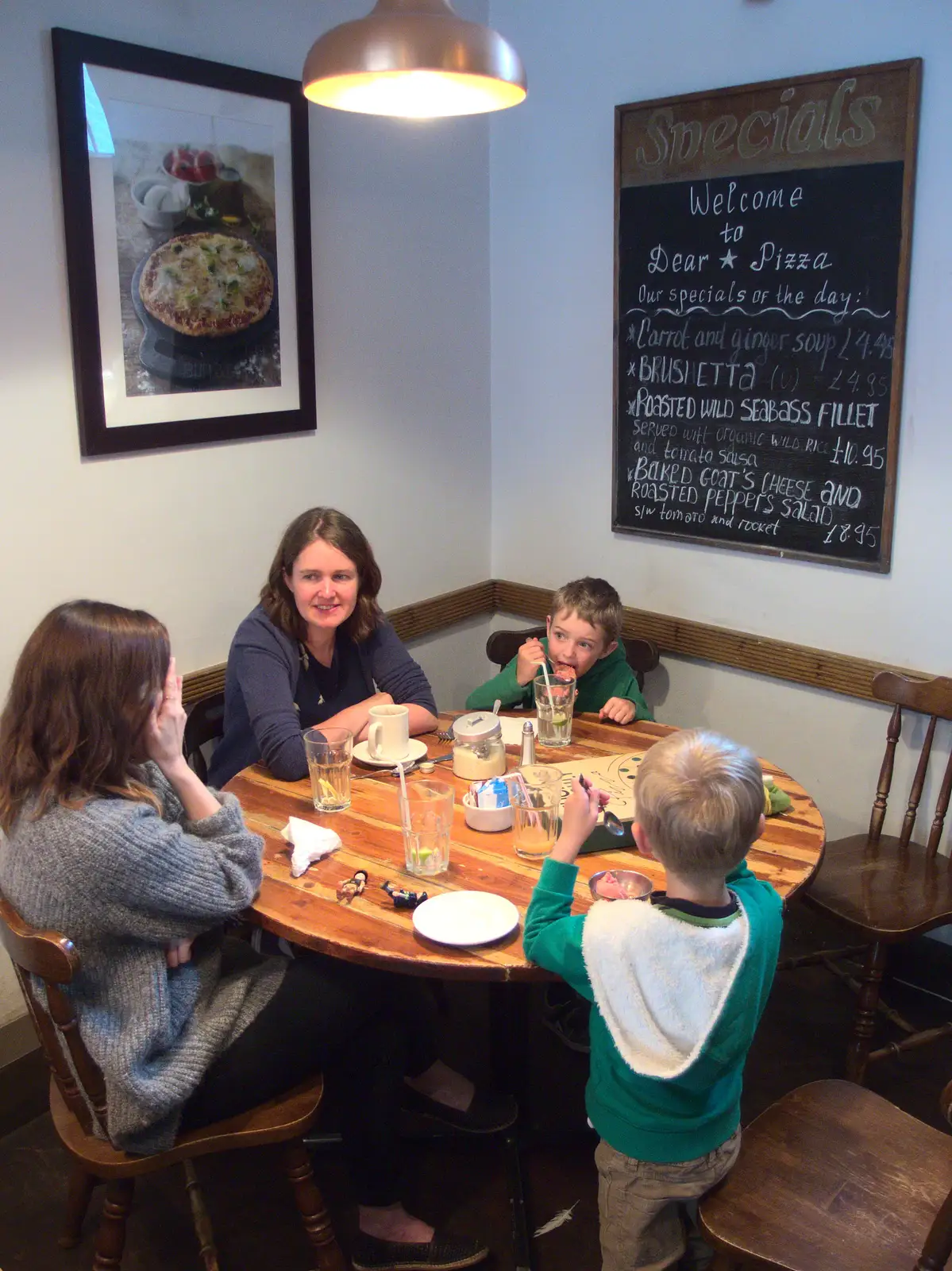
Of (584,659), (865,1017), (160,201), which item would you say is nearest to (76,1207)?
(584,659)

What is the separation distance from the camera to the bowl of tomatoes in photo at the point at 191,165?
250cm

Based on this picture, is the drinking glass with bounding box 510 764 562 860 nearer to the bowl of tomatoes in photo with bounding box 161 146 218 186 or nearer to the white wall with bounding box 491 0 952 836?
the white wall with bounding box 491 0 952 836

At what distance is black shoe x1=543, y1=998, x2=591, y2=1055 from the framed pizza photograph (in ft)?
5.33

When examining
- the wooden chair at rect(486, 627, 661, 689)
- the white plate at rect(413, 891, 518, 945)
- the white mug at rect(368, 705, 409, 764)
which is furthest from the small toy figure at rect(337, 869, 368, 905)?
the wooden chair at rect(486, 627, 661, 689)

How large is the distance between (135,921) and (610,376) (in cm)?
222

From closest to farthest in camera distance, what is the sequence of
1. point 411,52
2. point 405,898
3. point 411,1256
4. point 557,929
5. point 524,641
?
point 557,929 < point 411,52 < point 405,898 < point 411,1256 < point 524,641

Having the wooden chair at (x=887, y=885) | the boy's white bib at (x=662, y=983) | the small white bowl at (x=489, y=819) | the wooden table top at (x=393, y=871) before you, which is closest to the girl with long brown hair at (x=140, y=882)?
the wooden table top at (x=393, y=871)

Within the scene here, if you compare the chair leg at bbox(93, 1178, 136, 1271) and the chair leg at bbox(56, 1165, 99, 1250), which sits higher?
the chair leg at bbox(93, 1178, 136, 1271)

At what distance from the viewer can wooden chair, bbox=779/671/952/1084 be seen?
93.2 inches

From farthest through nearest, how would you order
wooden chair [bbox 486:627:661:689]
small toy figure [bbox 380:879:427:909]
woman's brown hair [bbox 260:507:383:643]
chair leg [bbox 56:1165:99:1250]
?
wooden chair [bbox 486:627:661:689] < woman's brown hair [bbox 260:507:383:643] < chair leg [bbox 56:1165:99:1250] < small toy figure [bbox 380:879:427:909]

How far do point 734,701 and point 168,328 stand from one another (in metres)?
1.81

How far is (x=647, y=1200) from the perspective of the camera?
159 centimetres

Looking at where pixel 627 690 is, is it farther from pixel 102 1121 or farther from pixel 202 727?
pixel 102 1121

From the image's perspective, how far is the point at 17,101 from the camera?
7.31ft
